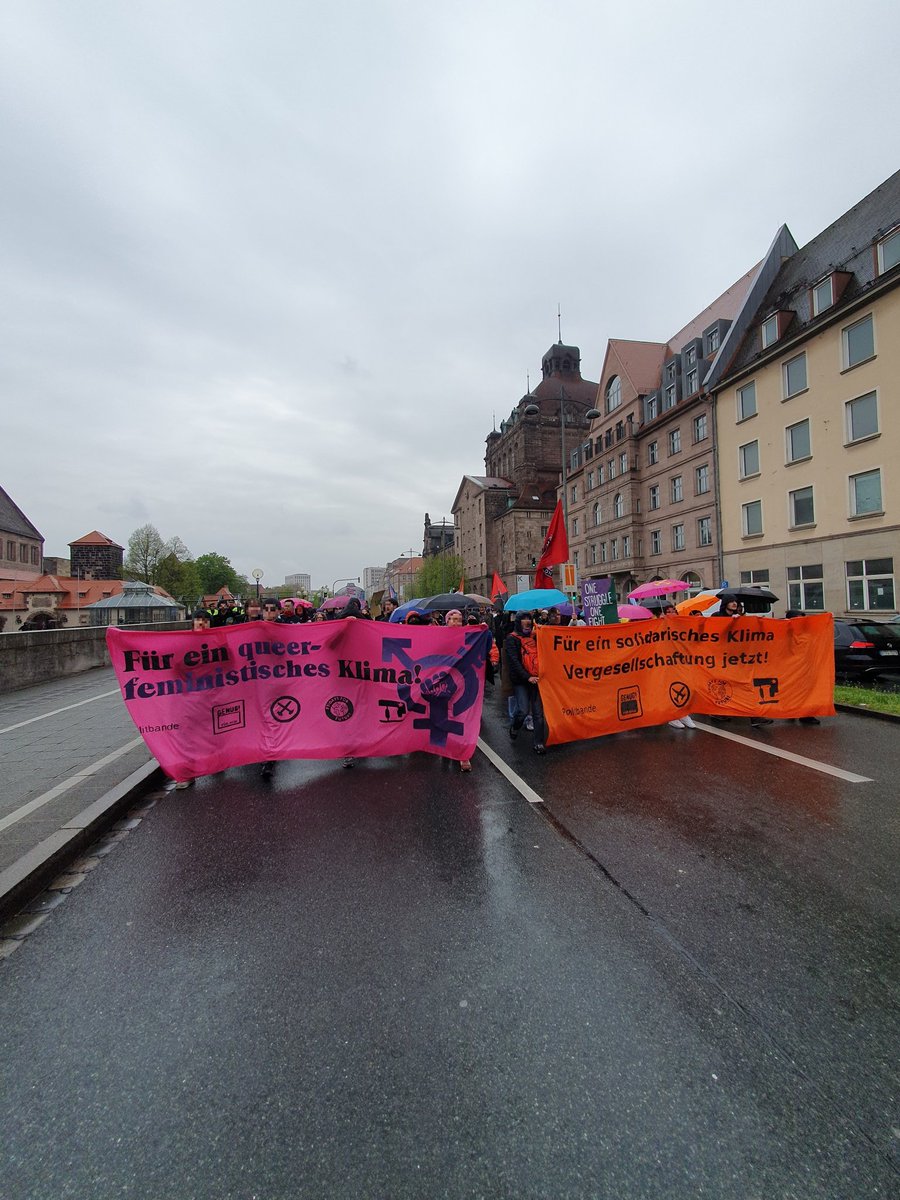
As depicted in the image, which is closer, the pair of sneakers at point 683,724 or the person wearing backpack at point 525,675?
the person wearing backpack at point 525,675

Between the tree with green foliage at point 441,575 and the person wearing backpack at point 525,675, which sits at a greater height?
the tree with green foliage at point 441,575

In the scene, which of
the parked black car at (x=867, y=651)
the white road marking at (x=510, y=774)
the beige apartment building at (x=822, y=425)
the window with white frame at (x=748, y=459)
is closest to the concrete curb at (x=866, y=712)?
the parked black car at (x=867, y=651)

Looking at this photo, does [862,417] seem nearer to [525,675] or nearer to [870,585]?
[870,585]

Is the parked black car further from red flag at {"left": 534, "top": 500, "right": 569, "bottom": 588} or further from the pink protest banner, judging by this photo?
the pink protest banner

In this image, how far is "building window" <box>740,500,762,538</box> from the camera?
28.4 m

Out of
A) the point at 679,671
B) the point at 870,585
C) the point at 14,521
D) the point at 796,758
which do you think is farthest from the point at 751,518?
the point at 14,521

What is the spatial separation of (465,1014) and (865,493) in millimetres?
26837

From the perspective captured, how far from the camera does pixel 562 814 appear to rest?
5027 mm

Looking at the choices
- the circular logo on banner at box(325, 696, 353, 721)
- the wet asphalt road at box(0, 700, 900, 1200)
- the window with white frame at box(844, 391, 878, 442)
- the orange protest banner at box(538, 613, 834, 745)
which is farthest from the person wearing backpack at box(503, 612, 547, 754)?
the window with white frame at box(844, 391, 878, 442)

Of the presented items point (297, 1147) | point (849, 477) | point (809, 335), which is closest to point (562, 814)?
point (297, 1147)

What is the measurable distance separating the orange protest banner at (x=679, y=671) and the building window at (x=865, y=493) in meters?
17.9

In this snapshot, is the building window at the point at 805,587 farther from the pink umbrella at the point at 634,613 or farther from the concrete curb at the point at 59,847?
the concrete curb at the point at 59,847

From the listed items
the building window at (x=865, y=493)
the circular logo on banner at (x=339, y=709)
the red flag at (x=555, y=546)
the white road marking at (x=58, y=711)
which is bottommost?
the white road marking at (x=58, y=711)

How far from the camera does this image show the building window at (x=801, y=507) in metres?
25.2
